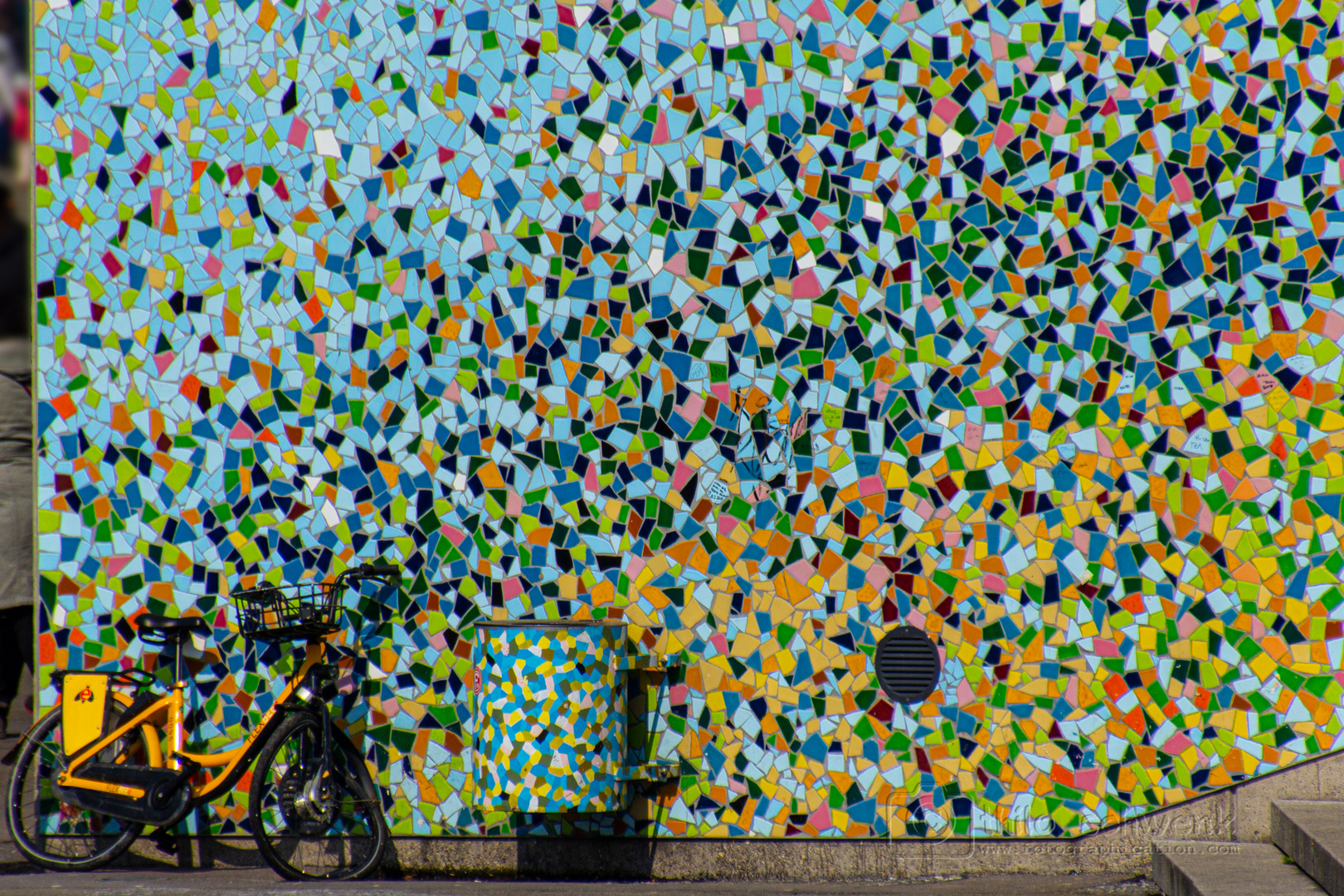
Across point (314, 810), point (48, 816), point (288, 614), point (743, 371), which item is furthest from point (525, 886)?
point (743, 371)

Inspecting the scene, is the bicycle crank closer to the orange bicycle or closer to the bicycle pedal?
the orange bicycle

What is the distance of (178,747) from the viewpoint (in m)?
5.02

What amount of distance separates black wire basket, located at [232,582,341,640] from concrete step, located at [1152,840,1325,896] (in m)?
3.70

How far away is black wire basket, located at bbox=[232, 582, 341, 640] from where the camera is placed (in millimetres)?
4785

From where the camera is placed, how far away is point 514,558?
5086mm

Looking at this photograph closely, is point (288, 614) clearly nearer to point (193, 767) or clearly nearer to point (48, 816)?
point (193, 767)

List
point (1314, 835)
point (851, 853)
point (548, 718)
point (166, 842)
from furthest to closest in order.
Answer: point (166, 842), point (851, 853), point (548, 718), point (1314, 835)

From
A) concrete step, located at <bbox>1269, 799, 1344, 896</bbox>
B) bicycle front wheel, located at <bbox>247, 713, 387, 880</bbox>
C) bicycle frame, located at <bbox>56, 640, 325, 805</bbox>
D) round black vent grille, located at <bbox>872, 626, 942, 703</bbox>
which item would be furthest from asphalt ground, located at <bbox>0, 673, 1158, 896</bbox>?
round black vent grille, located at <bbox>872, 626, 942, 703</bbox>

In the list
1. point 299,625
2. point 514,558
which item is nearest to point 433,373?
point 514,558

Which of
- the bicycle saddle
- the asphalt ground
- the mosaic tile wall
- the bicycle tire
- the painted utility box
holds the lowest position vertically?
the asphalt ground

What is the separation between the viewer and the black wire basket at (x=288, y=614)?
15.7ft

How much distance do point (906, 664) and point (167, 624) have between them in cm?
339

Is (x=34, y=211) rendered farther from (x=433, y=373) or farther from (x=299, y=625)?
(x=299, y=625)

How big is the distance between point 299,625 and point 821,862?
2.56m
